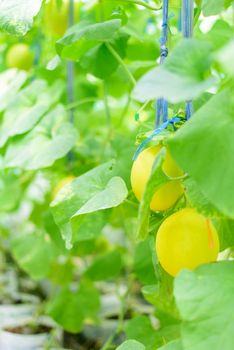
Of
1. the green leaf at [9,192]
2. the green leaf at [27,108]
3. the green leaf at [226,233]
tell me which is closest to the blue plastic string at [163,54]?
the green leaf at [226,233]

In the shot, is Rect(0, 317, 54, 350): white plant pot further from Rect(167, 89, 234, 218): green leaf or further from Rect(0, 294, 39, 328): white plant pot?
Rect(167, 89, 234, 218): green leaf

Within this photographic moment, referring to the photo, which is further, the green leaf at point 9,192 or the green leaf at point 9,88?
the green leaf at point 9,192

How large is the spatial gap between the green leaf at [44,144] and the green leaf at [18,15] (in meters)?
0.29

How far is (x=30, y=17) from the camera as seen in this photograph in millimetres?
734

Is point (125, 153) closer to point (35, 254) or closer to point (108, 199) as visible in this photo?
point (108, 199)

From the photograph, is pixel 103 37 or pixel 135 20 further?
pixel 135 20

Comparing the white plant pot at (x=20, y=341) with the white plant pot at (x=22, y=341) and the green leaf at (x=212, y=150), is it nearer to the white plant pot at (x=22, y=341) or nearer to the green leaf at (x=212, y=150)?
the white plant pot at (x=22, y=341)

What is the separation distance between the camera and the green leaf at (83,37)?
0.82 metres

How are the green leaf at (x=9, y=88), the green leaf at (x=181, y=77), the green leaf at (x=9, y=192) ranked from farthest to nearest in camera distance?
the green leaf at (x=9, y=192), the green leaf at (x=9, y=88), the green leaf at (x=181, y=77)

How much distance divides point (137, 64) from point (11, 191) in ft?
1.56

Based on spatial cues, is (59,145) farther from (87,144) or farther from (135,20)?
(135,20)

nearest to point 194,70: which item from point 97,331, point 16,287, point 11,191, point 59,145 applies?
point 59,145

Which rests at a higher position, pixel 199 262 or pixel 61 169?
pixel 199 262

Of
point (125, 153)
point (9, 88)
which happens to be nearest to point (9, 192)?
point (9, 88)
